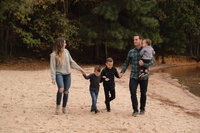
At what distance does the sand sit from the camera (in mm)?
5691

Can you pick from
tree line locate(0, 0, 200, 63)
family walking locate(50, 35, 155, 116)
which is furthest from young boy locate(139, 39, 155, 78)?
tree line locate(0, 0, 200, 63)

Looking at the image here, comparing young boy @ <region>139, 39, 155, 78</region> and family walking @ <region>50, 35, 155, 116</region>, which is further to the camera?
young boy @ <region>139, 39, 155, 78</region>

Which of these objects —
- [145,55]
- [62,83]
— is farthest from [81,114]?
[145,55]

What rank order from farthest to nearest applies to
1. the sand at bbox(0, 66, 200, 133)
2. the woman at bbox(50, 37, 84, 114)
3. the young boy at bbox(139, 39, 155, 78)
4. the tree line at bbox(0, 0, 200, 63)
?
the tree line at bbox(0, 0, 200, 63), the young boy at bbox(139, 39, 155, 78), the woman at bbox(50, 37, 84, 114), the sand at bbox(0, 66, 200, 133)

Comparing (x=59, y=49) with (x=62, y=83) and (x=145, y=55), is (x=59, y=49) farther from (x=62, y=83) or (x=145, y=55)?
(x=145, y=55)

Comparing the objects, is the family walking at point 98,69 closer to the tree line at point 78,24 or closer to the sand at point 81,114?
the sand at point 81,114

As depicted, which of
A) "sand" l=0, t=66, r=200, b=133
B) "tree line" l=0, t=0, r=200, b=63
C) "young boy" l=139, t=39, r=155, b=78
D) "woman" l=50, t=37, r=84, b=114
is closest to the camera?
"sand" l=0, t=66, r=200, b=133

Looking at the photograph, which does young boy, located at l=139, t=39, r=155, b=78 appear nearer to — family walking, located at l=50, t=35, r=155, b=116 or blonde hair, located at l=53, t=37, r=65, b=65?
family walking, located at l=50, t=35, r=155, b=116

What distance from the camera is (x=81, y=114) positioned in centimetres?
677

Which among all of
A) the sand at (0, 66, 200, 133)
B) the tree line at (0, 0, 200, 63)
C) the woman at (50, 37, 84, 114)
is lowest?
the sand at (0, 66, 200, 133)

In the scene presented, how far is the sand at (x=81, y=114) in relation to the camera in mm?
5691

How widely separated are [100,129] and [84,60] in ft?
55.5

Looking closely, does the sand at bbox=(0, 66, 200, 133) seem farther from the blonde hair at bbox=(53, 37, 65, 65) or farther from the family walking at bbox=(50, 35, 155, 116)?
the blonde hair at bbox=(53, 37, 65, 65)

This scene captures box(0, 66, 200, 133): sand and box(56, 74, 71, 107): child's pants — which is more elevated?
box(56, 74, 71, 107): child's pants
